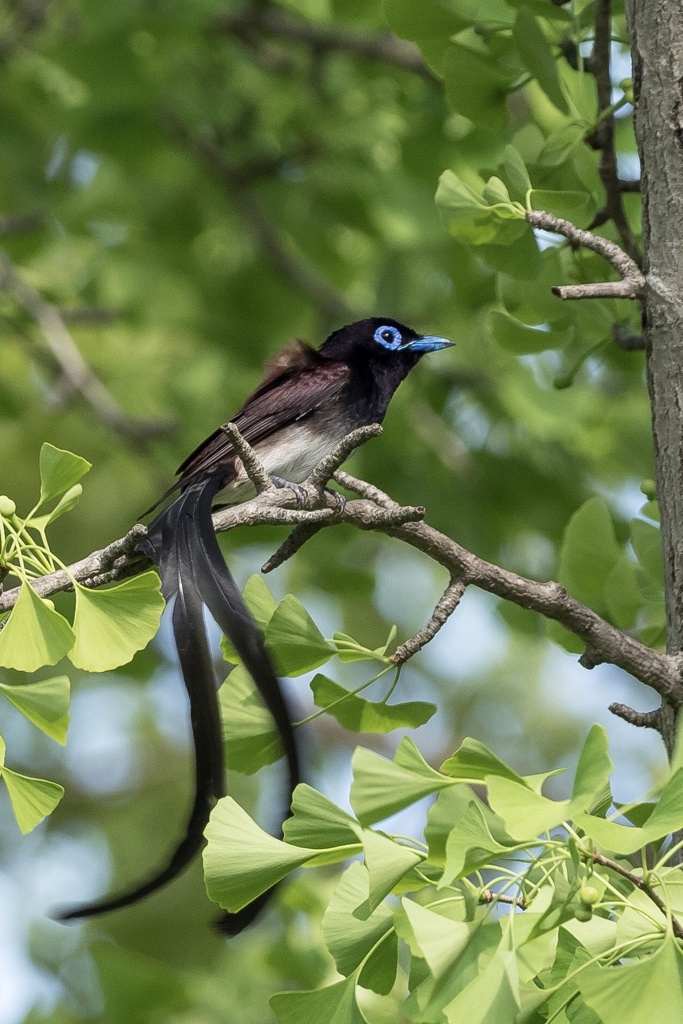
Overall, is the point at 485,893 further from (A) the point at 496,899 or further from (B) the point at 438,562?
(B) the point at 438,562

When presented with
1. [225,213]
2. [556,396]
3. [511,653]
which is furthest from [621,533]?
[511,653]

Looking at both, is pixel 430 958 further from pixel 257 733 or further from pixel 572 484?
pixel 572 484

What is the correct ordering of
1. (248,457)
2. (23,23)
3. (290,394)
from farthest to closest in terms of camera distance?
(23,23)
(290,394)
(248,457)

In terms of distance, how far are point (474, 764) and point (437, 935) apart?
7.6 inches

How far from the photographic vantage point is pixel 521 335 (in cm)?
252

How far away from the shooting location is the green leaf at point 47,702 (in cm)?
155

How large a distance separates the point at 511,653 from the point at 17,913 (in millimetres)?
4076

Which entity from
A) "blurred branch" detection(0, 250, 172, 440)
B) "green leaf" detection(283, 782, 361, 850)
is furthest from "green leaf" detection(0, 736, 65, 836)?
"blurred branch" detection(0, 250, 172, 440)

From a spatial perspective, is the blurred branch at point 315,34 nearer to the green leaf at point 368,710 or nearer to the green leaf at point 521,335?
the green leaf at point 521,335

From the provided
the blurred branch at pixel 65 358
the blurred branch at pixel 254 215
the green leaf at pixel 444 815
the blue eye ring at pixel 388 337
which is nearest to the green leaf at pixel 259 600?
the green leaf at pixel 444 815

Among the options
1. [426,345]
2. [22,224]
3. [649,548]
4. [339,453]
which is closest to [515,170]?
[339,453]

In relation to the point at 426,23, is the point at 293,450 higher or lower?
lower

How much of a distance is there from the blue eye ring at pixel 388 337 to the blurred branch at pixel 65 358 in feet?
5.14

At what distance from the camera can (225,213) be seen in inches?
226
